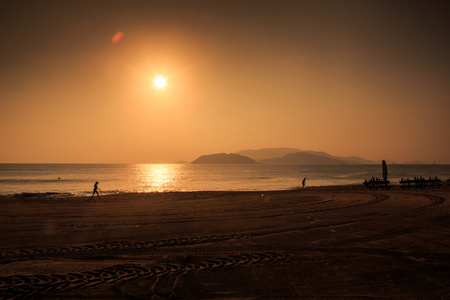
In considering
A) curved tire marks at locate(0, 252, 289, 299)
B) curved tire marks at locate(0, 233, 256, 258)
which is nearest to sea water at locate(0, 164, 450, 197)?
curved tire marks at locate(0, 233, 256, 258)

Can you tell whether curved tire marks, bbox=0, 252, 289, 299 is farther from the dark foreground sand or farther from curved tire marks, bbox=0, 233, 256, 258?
curved tire marks, bbox=0, 233, 256, 258

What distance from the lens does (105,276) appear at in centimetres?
623

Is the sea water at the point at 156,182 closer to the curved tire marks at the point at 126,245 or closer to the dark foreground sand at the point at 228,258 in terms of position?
the dark foreground sand at the point at 228,258

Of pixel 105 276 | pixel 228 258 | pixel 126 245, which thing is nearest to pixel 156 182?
pixel 126 245

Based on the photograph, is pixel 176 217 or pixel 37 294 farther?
pixel 176 217

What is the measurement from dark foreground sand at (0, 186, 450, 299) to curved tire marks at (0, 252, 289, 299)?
2 centimetres

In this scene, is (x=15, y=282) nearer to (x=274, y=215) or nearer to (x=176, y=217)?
(x=176, y=217)

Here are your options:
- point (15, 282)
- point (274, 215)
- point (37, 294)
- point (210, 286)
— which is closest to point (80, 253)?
point (15, 282)

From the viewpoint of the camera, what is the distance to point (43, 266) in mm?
6887

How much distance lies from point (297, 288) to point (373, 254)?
343 cm

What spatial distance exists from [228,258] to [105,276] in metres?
3.04

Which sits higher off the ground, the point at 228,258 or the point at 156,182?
the point at 228,258

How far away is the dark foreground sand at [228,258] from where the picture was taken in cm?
555

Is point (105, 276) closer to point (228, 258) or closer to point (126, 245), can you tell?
point (126, 245)
